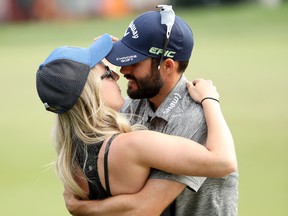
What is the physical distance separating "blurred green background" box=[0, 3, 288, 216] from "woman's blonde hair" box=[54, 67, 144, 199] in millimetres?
2760

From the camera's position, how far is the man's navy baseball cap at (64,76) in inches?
169

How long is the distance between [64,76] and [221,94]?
9139 mm

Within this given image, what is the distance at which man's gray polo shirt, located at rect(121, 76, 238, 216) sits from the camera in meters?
4.35

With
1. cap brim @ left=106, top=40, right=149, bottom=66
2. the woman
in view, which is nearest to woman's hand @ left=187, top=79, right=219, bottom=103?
the woman

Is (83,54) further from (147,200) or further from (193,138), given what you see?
(147,200)

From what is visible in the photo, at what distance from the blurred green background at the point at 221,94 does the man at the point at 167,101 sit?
2732 millimetres

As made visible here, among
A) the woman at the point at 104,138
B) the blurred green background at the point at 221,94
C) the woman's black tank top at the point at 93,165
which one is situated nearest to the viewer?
the woman at the point at 104,138

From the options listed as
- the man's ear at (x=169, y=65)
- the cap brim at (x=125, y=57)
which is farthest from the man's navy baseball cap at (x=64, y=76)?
the man's ear at (x=169, y=65)

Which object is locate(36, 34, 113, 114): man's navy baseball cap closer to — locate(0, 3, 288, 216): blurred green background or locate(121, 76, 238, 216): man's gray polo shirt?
locate(121, 76, 238, 216): man's gray polo shirt

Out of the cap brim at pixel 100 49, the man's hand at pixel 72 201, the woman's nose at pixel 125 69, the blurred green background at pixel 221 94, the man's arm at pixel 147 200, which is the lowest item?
the blurred green background at pixel 221 94

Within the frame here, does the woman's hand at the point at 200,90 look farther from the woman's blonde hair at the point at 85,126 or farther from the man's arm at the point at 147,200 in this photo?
the man's arm at the point at 147,200

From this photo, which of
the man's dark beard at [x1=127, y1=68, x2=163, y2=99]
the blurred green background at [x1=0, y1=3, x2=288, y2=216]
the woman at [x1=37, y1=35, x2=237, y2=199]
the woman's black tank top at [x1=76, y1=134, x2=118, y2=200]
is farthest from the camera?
the blurred green background at [x1=0, y1=3, x2=288, y2=216]

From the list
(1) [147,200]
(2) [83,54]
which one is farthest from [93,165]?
(2) [83,54]

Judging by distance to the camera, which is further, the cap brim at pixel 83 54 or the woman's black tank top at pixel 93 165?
the cap brim at pixel 83 54
